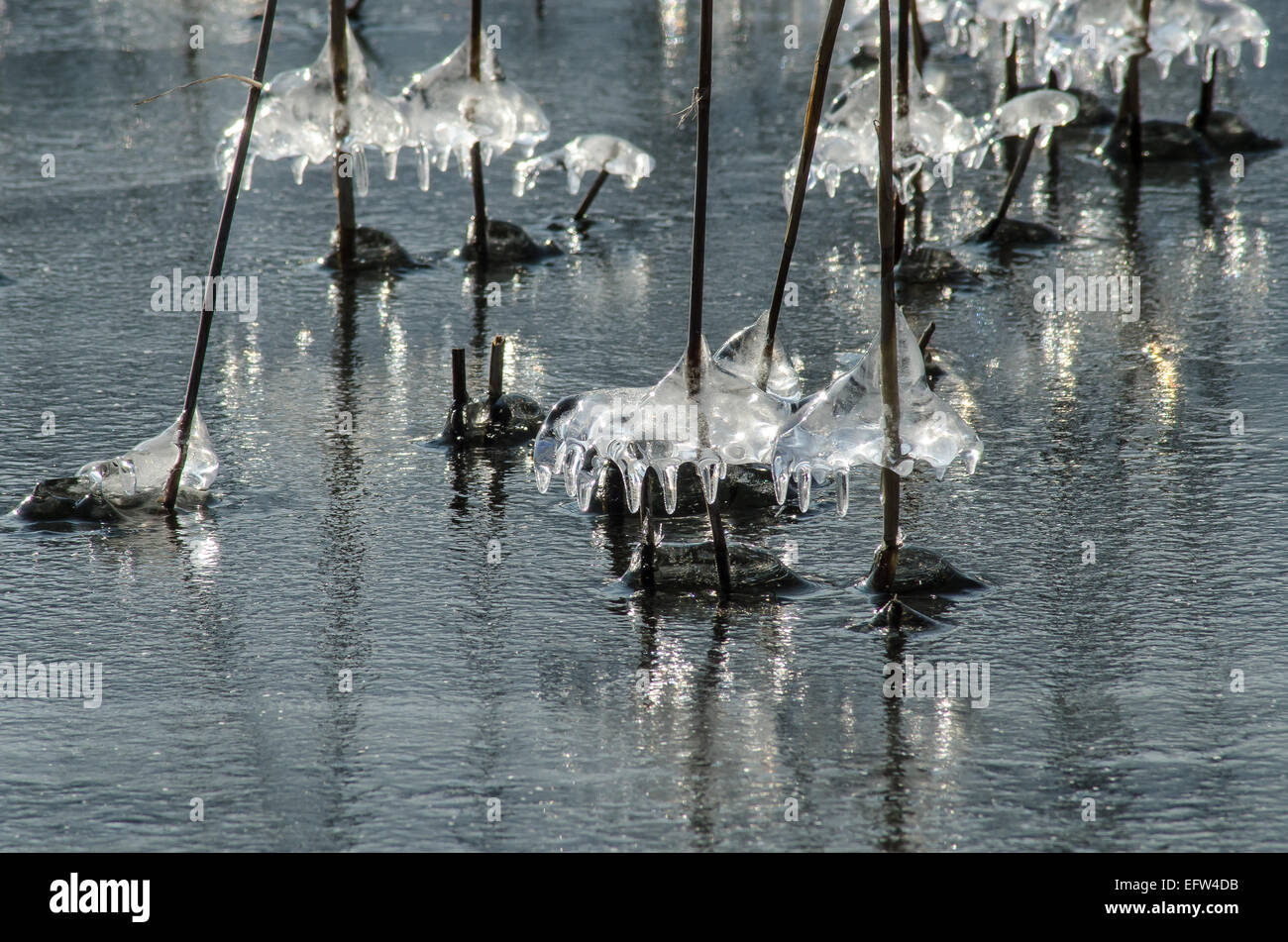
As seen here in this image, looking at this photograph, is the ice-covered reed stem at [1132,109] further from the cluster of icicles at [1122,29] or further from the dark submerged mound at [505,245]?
the dark submerged mound at [505,245]

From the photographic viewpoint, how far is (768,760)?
450 centimetres

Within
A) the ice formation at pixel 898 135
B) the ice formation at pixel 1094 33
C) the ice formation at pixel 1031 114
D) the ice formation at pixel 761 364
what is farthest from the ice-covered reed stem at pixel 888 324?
the ice formation at pixel 1094 33

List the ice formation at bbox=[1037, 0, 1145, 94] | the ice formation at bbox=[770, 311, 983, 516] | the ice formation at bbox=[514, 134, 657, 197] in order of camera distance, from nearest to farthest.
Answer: the ice formation at bbox=[770, 311, 983, 516], the ice formation at bbox=[514, 134, 657, 197], the ice formation at bbox=[1037, 0, 1145, 94]

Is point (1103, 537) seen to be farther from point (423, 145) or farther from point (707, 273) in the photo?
point (423, 145)

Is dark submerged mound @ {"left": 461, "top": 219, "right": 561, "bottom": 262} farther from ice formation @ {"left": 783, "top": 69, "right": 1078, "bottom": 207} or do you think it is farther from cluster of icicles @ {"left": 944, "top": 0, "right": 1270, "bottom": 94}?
cluster of icicles @ {"left": 944, "top": 0, "right": 1270, "bottom": 94}

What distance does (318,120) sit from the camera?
898 cm

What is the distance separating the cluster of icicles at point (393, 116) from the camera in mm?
8977

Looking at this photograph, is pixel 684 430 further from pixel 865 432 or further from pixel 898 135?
pixel 898 135

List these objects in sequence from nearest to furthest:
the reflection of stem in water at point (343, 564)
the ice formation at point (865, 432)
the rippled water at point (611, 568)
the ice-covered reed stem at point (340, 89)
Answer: the rippled water at point (611, 568), the reflection of stem in water at point (343, 564), the ice formation at point (865, 432), the ice-covered reed stem at point (340, 89)

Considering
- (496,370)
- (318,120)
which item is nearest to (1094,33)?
(318,120)

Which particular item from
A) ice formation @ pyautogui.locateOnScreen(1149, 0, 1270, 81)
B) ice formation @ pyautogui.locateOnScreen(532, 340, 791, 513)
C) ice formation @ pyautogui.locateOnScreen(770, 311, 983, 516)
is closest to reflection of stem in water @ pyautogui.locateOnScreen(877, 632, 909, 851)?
ice formation @ pyautogui.locateOnScreen(770, 311, 983, 516)

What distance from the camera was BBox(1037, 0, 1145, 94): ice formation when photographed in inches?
437

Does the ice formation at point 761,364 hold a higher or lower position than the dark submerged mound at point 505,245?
lower
